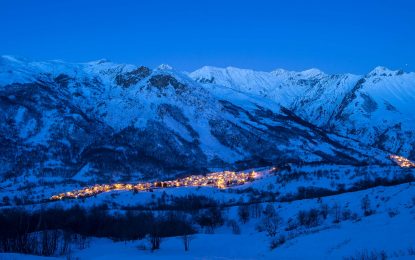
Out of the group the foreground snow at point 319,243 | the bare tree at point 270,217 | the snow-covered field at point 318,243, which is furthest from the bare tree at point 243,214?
the foreground snow at point 319,243

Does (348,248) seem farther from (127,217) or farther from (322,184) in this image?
(322,184)

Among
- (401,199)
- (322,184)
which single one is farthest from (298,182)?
(401,199)

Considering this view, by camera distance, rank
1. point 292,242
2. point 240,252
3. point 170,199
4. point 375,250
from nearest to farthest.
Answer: point 375,250, point 292,242, point 240,252, point 170,199

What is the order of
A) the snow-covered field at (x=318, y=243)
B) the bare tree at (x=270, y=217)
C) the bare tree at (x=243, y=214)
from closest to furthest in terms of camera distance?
the snow-covered field at (x=318, y=243) < the bare tree at (x=270, y=217) < the bare tree at (x=243, y=214)

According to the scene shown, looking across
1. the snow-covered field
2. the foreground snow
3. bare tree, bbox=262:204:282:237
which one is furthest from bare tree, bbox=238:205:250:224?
the foreground snow

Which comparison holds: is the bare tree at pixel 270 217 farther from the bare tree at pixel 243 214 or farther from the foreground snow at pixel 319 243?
the foreground snow at pixel 319 243

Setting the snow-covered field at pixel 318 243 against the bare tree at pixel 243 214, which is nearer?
the snow-covered field at pixel 318 243

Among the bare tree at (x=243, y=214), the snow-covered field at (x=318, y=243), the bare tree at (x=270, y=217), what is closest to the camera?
the snow-covered field at (x=318, y=243)

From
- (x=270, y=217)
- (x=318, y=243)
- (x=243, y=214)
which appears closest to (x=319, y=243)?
(x=318, y=243)

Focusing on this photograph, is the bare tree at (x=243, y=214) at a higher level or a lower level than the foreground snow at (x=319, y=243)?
Result: higher

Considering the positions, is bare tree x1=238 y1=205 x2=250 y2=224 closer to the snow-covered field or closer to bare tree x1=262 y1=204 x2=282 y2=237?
bare tree x1=262 y1=204 x2=282 y2=237

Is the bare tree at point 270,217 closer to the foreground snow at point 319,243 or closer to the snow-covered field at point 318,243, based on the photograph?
the snow-covered field at point 318,243
